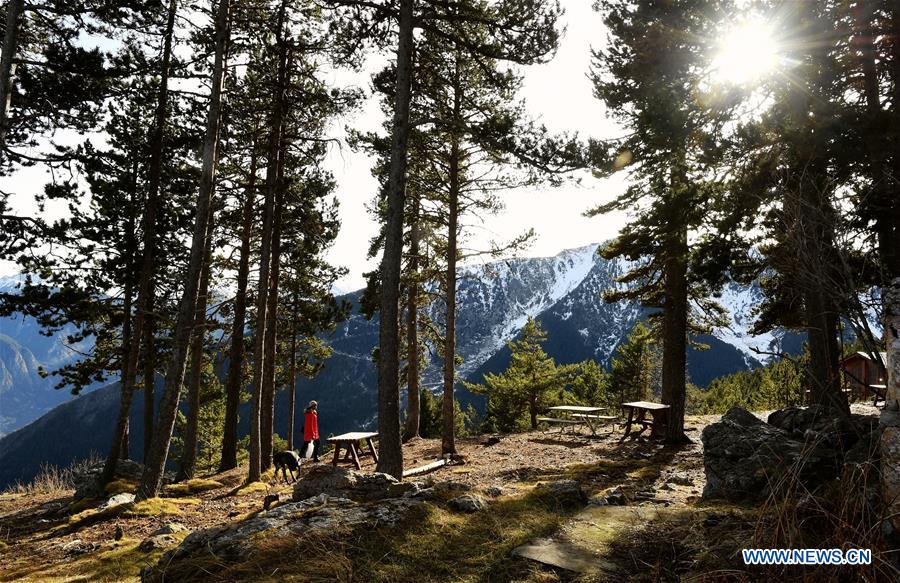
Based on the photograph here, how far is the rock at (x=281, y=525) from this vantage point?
145 inches

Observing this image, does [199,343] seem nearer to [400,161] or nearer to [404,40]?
[400,161]

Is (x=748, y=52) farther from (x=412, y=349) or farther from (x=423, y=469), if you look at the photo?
(x=412, y=349)

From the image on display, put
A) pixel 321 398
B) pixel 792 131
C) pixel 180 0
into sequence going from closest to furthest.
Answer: pixel 792 131 < pixel 180 0 < pixel 321 398

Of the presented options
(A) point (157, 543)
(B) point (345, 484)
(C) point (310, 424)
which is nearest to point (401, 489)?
(B) point (345, 484)

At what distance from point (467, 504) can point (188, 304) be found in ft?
24.8

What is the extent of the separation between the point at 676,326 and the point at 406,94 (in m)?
8.65

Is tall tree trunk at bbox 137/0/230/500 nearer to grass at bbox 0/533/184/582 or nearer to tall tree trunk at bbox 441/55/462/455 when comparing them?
grass at bbox 0/533/184/582

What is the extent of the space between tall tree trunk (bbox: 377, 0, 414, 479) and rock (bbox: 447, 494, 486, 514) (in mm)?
3745

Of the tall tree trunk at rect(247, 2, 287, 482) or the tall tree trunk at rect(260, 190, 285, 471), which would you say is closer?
the tall tree trunk at rect(247, 2, 287, 482)

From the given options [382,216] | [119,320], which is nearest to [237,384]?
[119,320]

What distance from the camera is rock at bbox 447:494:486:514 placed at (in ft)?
14.5

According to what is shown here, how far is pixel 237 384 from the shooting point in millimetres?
15844

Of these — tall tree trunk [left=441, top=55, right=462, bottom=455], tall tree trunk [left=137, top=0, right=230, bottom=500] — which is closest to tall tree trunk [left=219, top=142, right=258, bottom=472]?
tall tree trunk [left=137, top=0, right=230, bottom=500]

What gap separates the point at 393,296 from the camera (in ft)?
27.5
